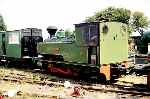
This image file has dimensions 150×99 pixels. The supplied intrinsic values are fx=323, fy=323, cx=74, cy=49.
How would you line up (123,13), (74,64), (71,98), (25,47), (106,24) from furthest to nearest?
(123,13), (25,47), (74,64), (106,24), (71,98)

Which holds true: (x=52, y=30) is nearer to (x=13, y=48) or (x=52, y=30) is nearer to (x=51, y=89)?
(x=13, y=48)

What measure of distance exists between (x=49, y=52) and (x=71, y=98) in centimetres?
645

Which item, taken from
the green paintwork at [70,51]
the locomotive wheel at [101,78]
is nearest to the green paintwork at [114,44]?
the locomotive wheel at [101,78]

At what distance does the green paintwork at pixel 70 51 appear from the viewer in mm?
14645

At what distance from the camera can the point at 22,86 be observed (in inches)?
569

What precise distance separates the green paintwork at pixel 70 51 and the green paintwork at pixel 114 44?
935 millimetres

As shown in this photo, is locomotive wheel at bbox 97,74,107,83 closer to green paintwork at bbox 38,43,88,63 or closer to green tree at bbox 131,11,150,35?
green paintwork at bbox 38,43,88,63

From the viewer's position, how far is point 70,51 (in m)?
15.4

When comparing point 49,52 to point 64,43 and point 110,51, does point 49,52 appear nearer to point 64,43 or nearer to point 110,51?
point 64,43

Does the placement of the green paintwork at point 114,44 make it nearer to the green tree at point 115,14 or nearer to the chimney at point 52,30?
the chimney at point 52,30

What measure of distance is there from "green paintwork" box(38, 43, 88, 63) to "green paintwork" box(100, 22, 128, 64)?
94 centimetres

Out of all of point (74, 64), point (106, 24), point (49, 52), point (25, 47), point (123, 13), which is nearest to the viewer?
point (106, 24)

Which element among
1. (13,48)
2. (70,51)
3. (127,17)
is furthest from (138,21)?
(70,51)

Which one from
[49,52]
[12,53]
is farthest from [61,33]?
[12,53]
